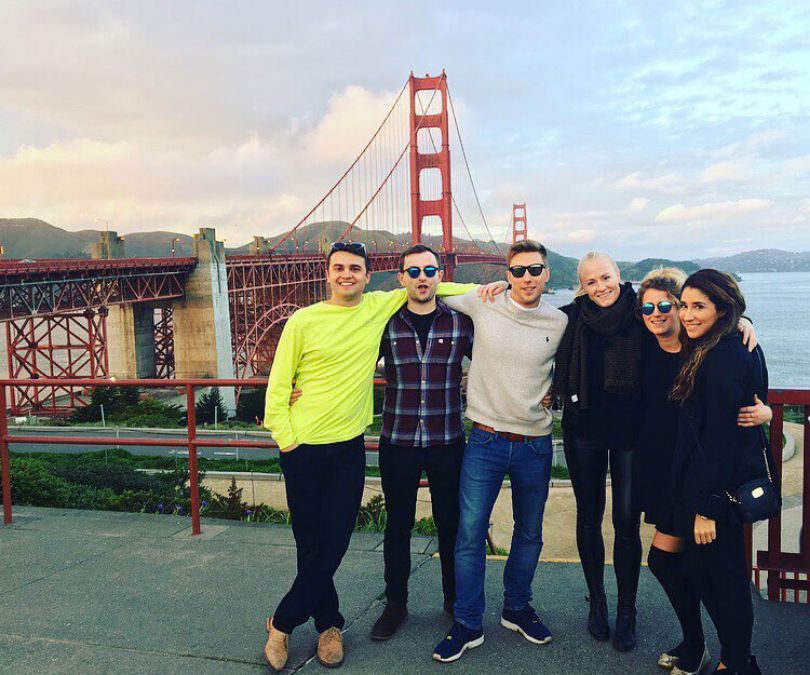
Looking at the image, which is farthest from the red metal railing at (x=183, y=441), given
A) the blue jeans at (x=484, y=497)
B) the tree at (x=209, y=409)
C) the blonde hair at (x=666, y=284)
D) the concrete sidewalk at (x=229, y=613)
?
the tree at (x=209, y=409)

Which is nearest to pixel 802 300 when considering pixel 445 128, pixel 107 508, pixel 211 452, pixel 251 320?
pixel 445 128

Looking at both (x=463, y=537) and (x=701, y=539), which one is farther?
(x=463, y=537)

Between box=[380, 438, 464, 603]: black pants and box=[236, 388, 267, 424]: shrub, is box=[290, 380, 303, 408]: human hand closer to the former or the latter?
box=[380, 438, 464, 603]: black pants

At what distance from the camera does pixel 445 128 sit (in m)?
48.0

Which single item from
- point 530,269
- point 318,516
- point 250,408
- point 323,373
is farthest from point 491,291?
point 250,408

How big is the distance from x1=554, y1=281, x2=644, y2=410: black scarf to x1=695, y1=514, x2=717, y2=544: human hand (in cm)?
47

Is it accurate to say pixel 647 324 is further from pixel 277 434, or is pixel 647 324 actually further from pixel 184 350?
pixel 184 350

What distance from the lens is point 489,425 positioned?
2.62 metres

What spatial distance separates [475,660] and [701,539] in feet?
3.07

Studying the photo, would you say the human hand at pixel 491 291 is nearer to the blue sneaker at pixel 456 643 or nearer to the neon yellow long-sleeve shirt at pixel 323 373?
the neon yellow long-sleeve shirt at pixel 323 373

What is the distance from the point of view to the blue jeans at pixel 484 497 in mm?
2625

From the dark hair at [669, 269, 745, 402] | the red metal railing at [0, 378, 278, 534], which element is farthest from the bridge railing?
the dark hair at [669, 269, 745, 402]

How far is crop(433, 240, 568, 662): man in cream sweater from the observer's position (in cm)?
258

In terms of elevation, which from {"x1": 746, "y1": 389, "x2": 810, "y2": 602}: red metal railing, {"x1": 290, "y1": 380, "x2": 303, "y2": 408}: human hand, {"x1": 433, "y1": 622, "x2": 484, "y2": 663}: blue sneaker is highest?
{"x1": 290, "y1": 380, "x2": 303, "y2": 408}: human hand
